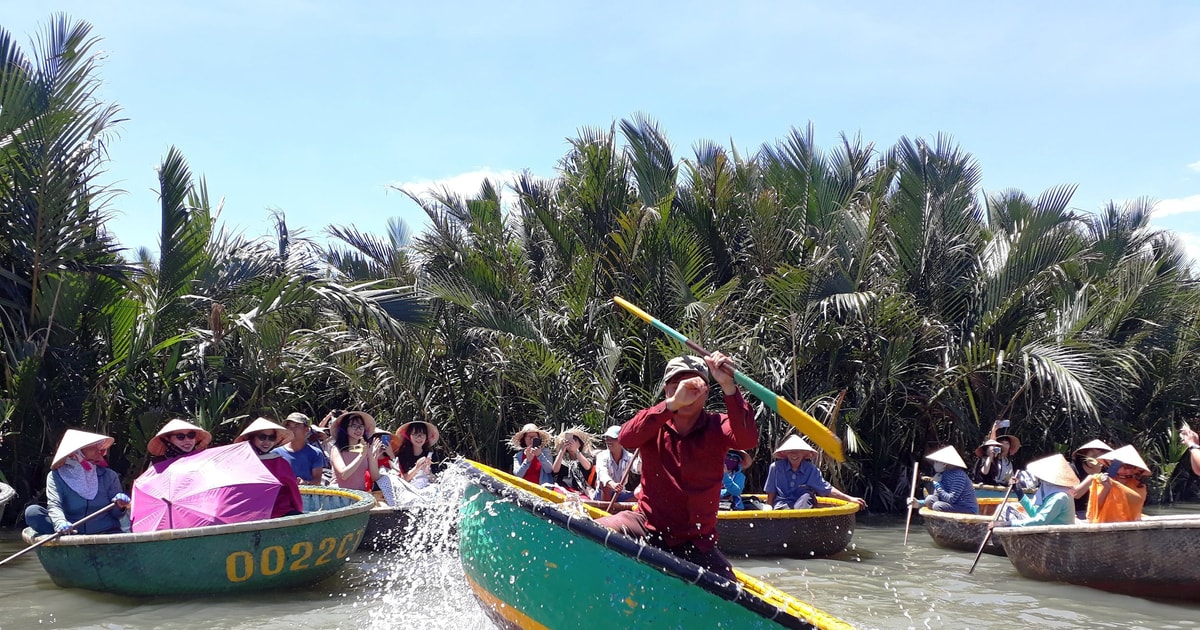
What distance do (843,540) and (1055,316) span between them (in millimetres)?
5847

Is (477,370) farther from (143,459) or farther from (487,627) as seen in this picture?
(487,627)

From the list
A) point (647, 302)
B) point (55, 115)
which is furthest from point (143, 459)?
point (647, 302)

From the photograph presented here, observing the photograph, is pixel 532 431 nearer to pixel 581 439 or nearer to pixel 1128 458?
pixel 581 439

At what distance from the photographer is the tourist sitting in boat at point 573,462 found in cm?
1096

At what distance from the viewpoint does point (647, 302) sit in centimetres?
1306

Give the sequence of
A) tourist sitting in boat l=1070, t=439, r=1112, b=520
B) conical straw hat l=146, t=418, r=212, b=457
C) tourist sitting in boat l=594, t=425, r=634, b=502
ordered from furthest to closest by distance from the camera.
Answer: tourist sitting in boat l=594, t=425, r=634, b=502 < tourist sitting in boat l=1070, t=439, r=1112, b=520 < conical straw hat l=146, t=418, r=212, b=457

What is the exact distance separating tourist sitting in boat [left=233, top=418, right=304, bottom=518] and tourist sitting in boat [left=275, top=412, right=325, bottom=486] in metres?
0.51

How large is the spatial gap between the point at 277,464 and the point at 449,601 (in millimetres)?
1833

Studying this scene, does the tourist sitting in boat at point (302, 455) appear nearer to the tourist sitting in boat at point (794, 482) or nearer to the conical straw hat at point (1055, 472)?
the tourist sitting in boat at point (794, 482)

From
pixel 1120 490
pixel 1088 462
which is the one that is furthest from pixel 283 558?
pixel 1088 462

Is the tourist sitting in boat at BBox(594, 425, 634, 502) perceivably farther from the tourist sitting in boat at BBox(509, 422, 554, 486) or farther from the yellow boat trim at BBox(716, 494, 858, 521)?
the yellow boat trim at BBox(716, 494, 858, 521)

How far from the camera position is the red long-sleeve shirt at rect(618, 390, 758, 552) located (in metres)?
4.38

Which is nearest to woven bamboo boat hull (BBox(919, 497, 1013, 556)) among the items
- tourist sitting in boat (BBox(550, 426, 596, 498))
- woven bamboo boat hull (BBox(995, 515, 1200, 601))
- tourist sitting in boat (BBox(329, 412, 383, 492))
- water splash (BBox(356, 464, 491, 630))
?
woven bamboo boat hull (BBox(995, 515, 1200, 601))

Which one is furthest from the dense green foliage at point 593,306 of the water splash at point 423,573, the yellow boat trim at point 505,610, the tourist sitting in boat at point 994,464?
the yellow boat trim at point 505,610
